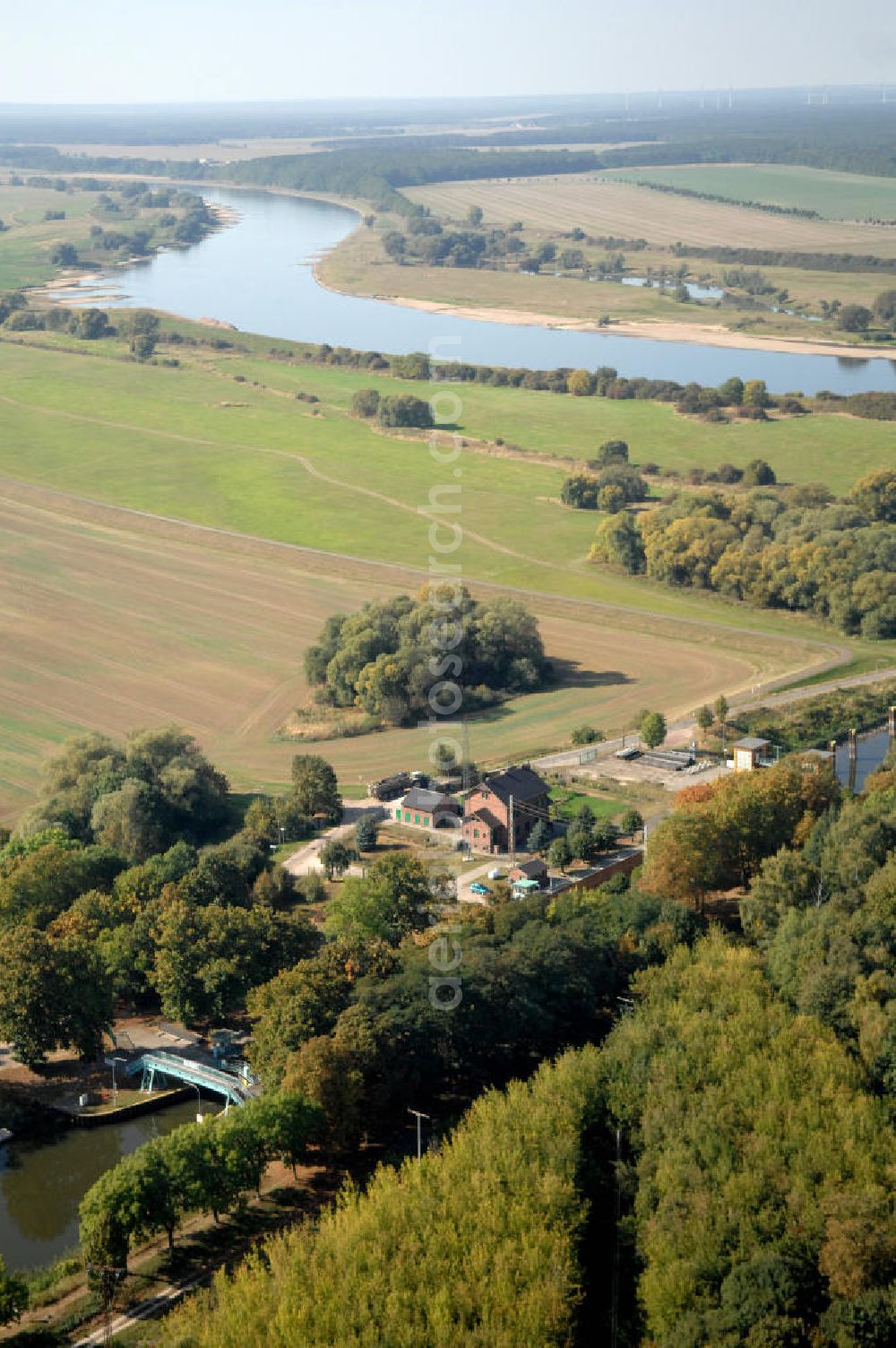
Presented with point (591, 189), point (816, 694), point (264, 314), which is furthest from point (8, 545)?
point (591, 189)

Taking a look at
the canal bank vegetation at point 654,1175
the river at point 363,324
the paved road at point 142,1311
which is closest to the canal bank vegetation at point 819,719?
the canal bank vegetation at point 654,1175

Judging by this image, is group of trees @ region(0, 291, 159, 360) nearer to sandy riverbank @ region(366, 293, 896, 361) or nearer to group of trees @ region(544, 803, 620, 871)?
sandy riverbank @ region(366, 293, 896, 361)

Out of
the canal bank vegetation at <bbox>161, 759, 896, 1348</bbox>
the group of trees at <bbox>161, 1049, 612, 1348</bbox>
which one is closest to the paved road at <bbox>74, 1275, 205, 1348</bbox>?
the group of trees at <bbox>161, 1049, 612, 1348</bbox>

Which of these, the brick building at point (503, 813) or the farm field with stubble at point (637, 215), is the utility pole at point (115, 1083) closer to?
the brick building at point (503, 813)

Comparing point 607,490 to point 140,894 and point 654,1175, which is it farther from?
point 654,1175

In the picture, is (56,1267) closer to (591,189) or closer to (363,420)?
(363,420)

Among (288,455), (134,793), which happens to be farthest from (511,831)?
(288,455)
